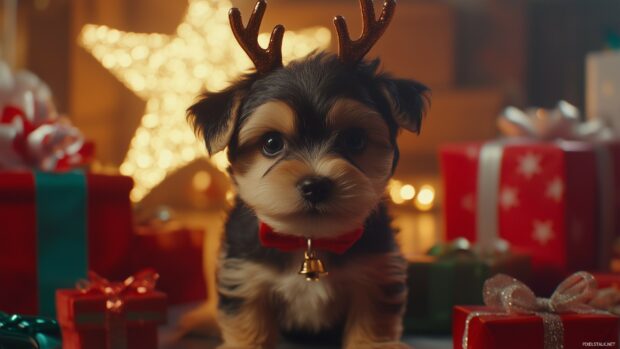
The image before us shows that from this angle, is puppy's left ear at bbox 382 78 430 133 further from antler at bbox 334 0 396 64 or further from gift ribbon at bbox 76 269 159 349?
gift ribbon at bbox 76 269 159 349

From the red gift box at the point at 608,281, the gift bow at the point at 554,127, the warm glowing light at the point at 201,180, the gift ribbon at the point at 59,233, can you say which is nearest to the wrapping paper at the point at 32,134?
the gift ribbon at the point at 59,233

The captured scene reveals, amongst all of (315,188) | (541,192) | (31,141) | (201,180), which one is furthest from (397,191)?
(315,188)

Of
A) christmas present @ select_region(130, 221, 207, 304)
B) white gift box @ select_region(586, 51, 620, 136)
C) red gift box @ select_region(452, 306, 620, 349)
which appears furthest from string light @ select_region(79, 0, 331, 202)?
red gift box @ select_region(452, 306, 620, 349)

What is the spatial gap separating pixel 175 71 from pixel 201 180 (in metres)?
1.73

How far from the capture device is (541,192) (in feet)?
8.98

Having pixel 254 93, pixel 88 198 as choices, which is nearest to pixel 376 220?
pixel 254 93

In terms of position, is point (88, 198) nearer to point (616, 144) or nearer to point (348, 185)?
point (348, 185)

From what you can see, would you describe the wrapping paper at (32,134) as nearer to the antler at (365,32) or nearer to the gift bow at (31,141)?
the gift bow at (31,141)

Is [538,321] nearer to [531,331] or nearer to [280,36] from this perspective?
[531,331]

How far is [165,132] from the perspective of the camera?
3.36 metres

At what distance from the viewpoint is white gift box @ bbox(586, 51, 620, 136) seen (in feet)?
10.5

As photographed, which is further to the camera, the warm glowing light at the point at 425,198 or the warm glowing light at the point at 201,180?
the warm glowing light at the point at 201,180

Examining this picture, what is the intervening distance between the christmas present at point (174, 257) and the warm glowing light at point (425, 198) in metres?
2.06

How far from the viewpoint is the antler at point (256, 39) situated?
173 cm
